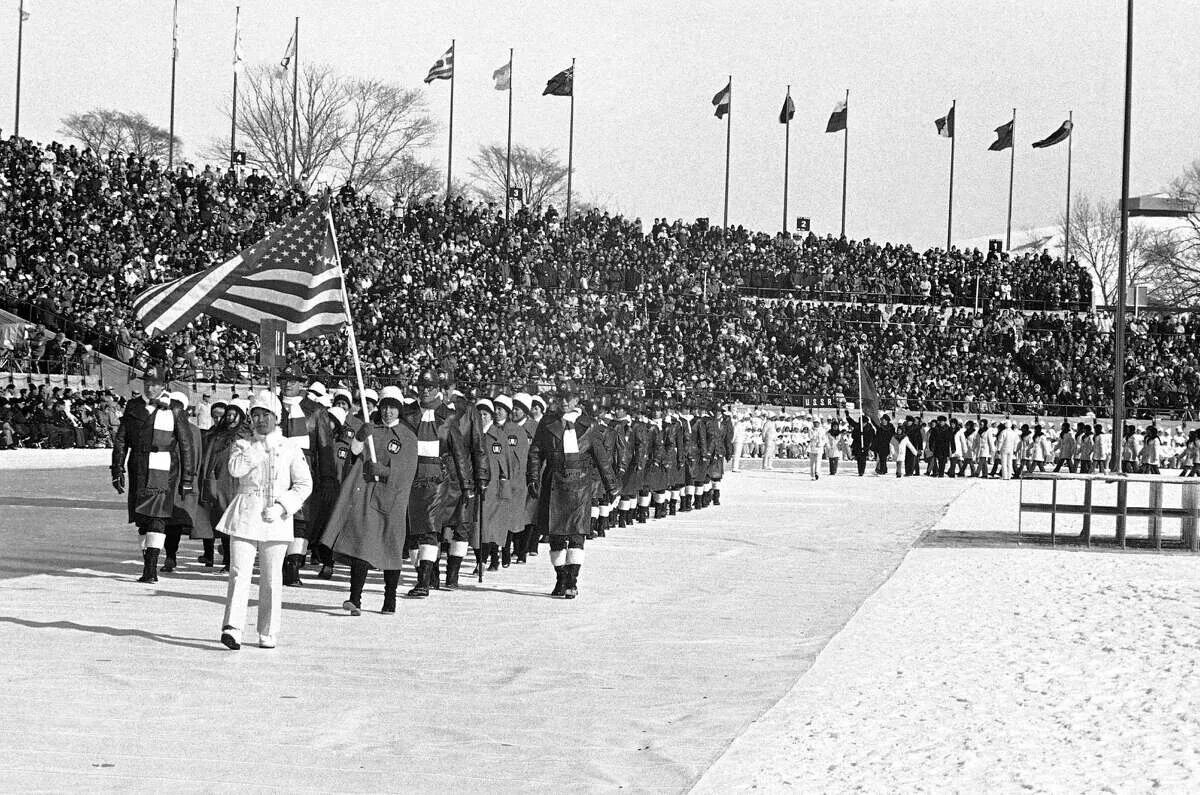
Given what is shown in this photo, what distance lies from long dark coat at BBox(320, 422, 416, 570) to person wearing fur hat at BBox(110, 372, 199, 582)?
2673 millimetres

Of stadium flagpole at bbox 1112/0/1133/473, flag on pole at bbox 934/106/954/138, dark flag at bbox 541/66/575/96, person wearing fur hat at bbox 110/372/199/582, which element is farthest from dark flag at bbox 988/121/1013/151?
person wearing fur hat at bbox 110/372/199/582

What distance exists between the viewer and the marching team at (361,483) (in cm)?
1038

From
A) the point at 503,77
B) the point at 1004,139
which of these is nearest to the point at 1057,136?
the point at 1004,139

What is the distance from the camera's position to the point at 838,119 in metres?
66.2

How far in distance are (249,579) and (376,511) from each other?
180 centimetres

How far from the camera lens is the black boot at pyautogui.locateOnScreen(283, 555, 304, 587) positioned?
14391 mm

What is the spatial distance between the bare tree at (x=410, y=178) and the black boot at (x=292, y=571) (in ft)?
220

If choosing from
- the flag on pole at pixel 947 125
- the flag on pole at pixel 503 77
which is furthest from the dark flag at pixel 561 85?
the flag on pole at pixel 947 125

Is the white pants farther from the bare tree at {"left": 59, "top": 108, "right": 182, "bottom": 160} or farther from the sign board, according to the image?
the bare tree at {"left": 59, "top": 108, "right": 182, "bottom": 160}

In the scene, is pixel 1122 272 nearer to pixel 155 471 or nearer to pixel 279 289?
pixel 279 289

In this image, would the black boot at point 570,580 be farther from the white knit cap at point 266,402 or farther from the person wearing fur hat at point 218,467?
the white knit cap at point 266,402

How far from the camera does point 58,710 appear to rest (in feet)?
26.5

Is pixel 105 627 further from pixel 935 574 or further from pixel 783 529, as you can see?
pixel 783 529

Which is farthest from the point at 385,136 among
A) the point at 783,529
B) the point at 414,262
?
the point at 783,529
